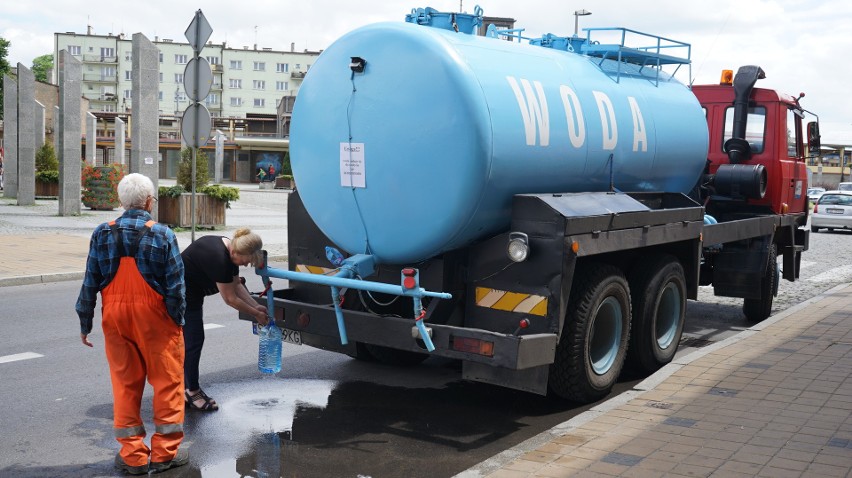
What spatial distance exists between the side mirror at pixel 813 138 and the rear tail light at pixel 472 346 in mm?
7994

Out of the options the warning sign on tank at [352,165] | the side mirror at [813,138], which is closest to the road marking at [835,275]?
the side mirror at [813,138]

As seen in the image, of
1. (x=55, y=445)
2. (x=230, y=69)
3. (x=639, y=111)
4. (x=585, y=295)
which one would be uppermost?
(x=230, y=69)

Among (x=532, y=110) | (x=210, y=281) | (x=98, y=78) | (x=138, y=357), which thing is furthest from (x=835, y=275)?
(x=98, y=78)

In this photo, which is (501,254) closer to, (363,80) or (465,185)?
(465,185)

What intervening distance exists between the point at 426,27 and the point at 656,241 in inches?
99.6

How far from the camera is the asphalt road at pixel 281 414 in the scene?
5281mm

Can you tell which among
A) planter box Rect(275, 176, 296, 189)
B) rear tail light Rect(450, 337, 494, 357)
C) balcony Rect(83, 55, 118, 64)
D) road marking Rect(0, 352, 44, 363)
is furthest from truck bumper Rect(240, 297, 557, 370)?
balcony Rect(83, 55, 118, 64)

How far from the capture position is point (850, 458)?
520cm

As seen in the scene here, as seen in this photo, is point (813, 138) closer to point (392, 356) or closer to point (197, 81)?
point (392, 356)

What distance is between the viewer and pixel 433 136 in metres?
5.82

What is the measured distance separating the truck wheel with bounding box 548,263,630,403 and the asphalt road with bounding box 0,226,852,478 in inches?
10.5

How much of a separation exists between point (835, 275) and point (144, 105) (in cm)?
1525

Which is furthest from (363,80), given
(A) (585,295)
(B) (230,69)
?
(B) (230,69)

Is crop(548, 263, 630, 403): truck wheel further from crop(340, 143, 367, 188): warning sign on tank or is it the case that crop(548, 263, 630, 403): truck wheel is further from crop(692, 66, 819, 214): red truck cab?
crop(692, 66, 819, 214): red truck cab
